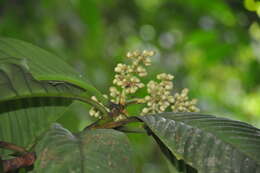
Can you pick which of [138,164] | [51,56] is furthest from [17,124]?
[138,164]

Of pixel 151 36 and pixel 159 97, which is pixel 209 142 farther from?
pixel 151 36

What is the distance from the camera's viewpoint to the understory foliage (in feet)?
2.49

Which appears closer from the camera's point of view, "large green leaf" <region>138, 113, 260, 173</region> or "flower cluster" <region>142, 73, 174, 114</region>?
"large green leaf" <region>138, 113, 260, 173</region>

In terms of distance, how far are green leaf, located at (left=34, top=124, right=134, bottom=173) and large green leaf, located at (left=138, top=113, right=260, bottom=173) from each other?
65 millimetres

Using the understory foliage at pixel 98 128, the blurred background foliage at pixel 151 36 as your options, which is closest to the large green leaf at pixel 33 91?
the understory foliage at pixel 98 128

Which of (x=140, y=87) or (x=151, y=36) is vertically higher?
(x=151, y=36)

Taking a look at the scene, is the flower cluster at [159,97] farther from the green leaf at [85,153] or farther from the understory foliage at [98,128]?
the green leaf at [85,153]

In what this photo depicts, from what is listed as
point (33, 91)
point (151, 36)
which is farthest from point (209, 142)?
point (151, 36)

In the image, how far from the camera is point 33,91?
34.4 inches

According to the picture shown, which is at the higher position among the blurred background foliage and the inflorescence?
the blurred background foliage

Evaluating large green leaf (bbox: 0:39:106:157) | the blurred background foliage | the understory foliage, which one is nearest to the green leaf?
the understory foliage

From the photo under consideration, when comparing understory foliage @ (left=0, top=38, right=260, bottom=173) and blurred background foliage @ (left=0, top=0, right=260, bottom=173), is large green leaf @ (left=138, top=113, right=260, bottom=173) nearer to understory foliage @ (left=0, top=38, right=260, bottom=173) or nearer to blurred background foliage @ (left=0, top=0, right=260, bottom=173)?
understory foliage @ (left=0, top=38, right=260, bottom=173)

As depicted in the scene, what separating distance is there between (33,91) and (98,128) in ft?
0.42

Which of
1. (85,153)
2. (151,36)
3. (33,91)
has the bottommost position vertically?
(85,153)
